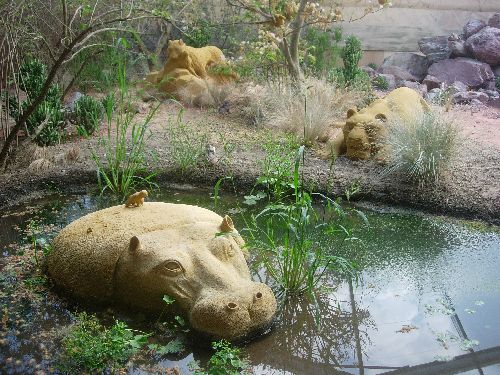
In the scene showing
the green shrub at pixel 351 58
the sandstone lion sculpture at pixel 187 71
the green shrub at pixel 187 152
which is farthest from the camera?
the green shrub at pixel 351 58

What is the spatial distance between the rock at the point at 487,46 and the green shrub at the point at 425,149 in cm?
Result: 612

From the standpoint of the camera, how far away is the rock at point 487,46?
11.2 meters

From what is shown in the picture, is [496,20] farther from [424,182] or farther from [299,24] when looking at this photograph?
[424,182]

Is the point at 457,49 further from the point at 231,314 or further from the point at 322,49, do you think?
the point at 231,314

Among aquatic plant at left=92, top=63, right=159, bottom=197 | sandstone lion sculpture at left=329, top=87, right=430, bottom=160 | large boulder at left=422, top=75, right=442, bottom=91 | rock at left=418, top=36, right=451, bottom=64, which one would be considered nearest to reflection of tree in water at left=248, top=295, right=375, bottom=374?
aquatic plant at left=92, top=63, right=159, bottom=197

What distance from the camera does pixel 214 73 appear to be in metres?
9.42

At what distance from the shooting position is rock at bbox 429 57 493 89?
10.9 metres

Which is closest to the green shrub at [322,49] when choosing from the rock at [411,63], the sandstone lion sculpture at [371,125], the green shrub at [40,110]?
the rock at [411,63]

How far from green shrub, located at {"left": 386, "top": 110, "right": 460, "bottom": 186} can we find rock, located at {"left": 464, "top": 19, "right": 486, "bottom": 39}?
6.72 metres

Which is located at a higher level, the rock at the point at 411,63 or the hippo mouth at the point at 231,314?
the hippo mouth at the point at 231,314

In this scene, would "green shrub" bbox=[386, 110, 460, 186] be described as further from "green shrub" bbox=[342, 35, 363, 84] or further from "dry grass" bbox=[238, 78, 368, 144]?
"green shrub" bbox=[342, 35, 363, 84]

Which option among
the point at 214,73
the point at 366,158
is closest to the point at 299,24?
the point at 214,73

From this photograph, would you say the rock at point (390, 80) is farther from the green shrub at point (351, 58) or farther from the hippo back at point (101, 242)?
the hippo back at point (101, 242)

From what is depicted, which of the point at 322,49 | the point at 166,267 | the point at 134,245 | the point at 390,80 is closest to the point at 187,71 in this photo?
the point at 322,49
